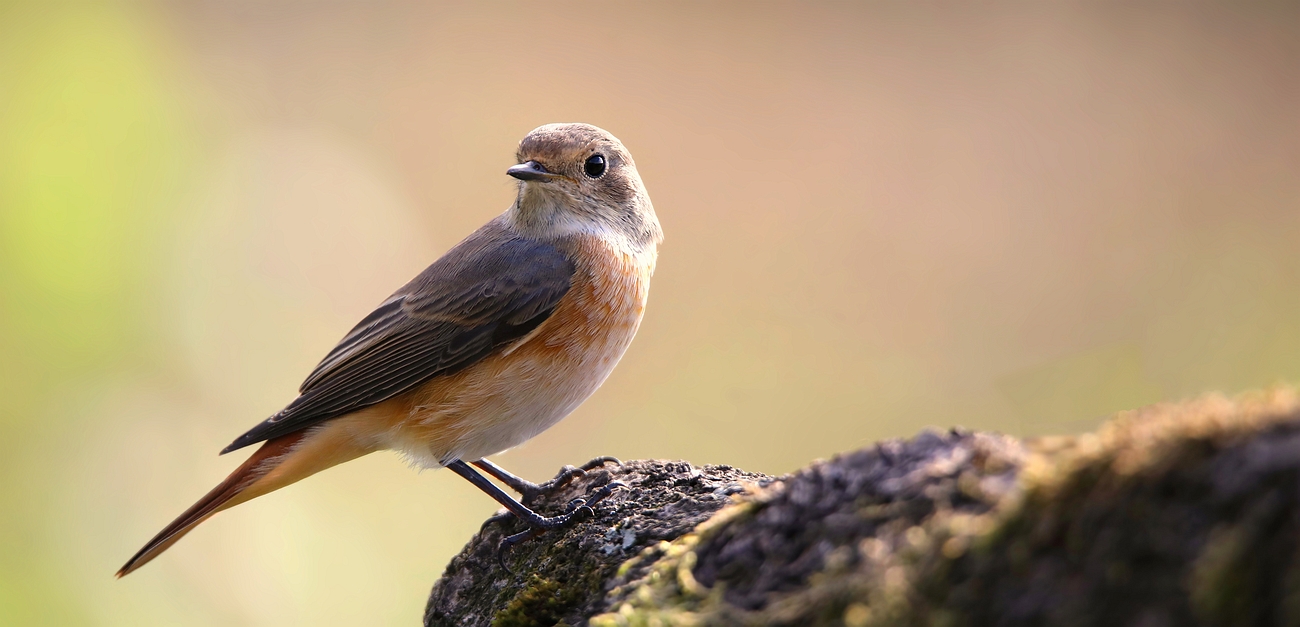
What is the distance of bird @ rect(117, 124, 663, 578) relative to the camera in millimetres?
4395

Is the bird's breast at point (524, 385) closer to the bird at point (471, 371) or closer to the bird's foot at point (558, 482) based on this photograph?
the bird at point (471, 371)

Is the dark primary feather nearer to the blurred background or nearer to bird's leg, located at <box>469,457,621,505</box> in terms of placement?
bird's leg, located at <box>469,457,621,505</box>

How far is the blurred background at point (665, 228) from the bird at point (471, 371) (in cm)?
216

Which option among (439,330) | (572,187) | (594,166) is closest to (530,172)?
(572,187)

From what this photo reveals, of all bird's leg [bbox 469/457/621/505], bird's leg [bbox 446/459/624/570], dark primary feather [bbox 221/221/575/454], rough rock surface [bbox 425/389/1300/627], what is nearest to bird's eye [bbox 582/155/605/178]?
dark primary feather [bbox 221/221/575/454]

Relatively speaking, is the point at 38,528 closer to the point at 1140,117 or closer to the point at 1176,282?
the point at 1176,282

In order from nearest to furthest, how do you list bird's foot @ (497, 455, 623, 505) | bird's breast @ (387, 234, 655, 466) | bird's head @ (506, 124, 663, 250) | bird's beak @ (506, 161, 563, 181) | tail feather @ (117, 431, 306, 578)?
1. bird's foot @ (497, 455, 623, 505)
2. tail feather @ (117, 431, 306, 578)
3. bird's breast @ (387, 234, 655, 466)
4. bird's beak @ (506, 161, 563, 181)
5. bird's head @ (506, 124, 663, 250)

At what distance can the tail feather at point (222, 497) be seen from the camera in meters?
4.25

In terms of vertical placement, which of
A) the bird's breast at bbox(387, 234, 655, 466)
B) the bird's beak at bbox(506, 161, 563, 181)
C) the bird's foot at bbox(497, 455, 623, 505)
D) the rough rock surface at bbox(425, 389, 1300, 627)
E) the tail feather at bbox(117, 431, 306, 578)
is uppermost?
the bird's beak at bbox(506, 161, 563, 181)

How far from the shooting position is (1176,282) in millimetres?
7723

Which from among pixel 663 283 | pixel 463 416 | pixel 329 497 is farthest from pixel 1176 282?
pixel 329 497

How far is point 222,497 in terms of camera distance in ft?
14.3

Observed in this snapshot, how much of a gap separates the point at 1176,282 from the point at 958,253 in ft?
5.41

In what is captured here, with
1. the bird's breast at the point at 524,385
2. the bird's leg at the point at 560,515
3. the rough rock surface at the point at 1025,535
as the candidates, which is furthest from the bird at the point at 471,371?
the rough rock surface at the point at 1025,535
